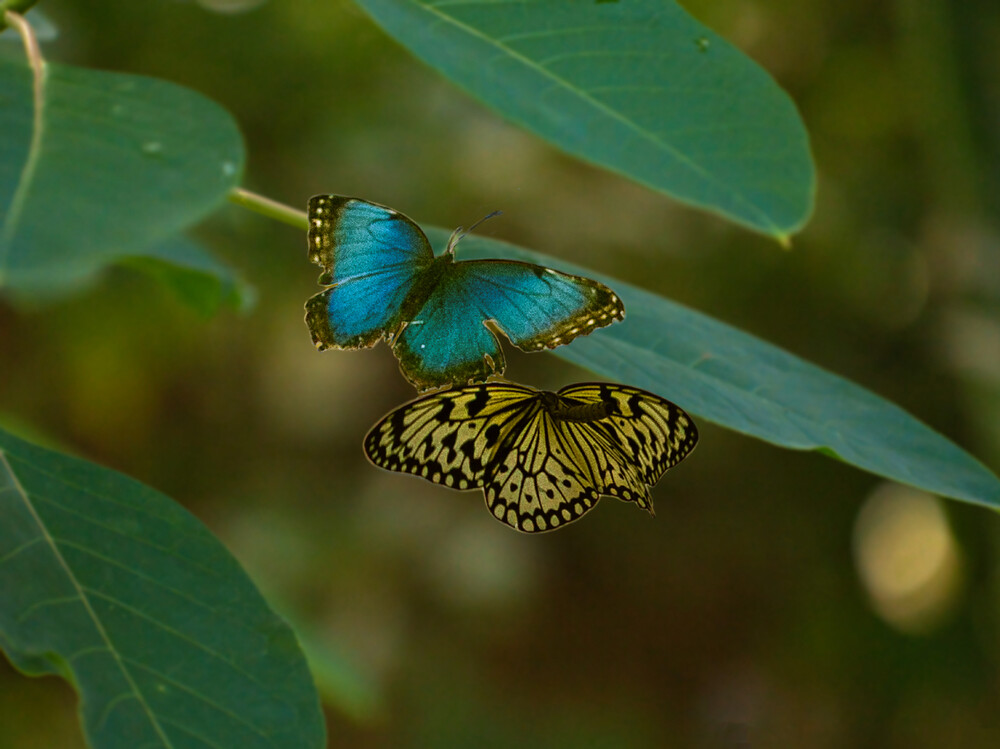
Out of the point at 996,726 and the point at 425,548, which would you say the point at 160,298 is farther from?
the point at 996,726

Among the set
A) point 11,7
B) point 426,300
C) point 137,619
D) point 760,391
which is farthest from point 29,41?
point 760,391

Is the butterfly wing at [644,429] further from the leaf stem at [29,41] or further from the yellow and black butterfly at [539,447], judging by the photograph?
the leaf stem at [29,41]

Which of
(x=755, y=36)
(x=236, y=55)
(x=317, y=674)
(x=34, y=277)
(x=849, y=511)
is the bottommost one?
(x=849, y=511)

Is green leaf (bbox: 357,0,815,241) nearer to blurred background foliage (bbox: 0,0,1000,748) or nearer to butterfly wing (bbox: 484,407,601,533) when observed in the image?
butterfly wing (bbox: 484,407,601,533)

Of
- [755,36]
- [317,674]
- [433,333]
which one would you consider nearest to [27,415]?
[317,674]

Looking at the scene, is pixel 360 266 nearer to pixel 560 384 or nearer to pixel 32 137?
pixel 32 137

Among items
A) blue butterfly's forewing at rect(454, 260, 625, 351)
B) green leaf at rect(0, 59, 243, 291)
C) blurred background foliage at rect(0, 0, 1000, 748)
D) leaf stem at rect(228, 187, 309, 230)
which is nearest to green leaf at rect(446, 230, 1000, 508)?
blue butterfly's forewing at rect(454, 260, 625, 351)
